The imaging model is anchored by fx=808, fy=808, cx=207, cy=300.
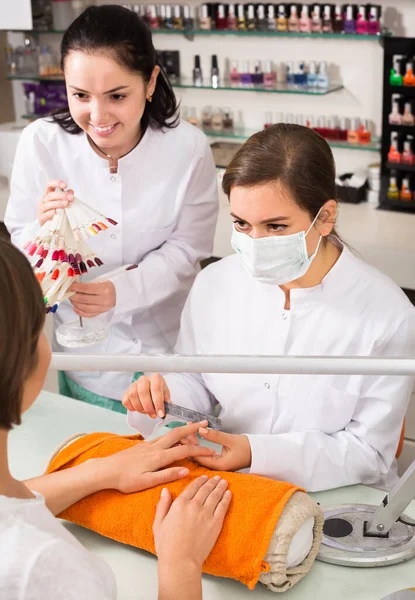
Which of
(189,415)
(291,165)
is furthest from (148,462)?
(291,165)

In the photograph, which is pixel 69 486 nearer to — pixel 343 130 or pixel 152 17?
pixel 343 130

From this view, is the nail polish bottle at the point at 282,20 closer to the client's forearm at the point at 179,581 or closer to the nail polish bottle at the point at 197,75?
the nail polish bottle at the point at 197,75

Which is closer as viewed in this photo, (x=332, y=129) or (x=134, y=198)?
(x=134, y=198)

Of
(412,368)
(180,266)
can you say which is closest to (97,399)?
(180,266)

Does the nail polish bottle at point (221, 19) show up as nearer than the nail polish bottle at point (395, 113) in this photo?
No

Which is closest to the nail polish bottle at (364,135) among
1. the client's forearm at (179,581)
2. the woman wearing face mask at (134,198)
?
the woman wearing face mask at (134,198)

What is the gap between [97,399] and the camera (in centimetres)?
197

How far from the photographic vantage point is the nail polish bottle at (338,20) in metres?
3.31

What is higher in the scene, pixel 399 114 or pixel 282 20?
pixel 282 20

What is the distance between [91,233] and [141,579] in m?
0.77

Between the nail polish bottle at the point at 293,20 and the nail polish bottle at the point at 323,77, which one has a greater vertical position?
the nail polish bottle at the point at 293,20

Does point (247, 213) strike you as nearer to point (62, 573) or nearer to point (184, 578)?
point (184, 578)

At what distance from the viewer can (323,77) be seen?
3438 millimetres

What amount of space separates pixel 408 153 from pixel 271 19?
82 cm
